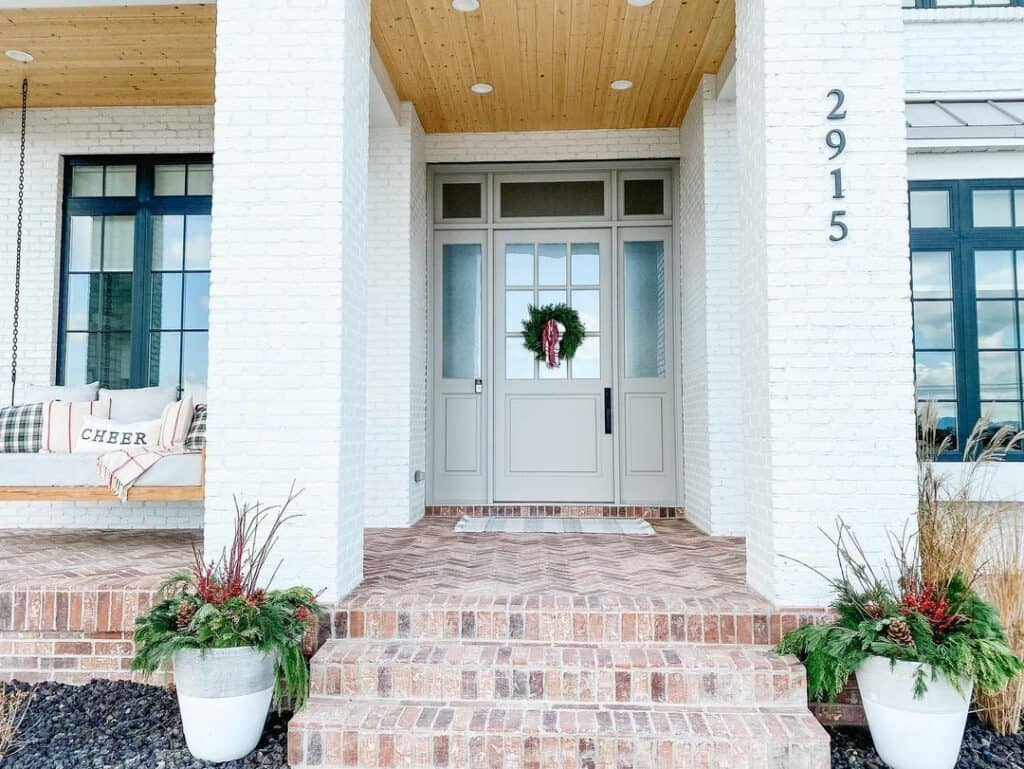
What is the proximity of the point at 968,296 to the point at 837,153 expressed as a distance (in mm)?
2931

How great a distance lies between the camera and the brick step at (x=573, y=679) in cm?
273

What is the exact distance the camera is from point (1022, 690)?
278 cm

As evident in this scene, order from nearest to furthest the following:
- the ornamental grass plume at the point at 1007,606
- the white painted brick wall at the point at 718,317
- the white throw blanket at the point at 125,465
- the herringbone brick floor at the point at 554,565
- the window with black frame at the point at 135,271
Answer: the ornamental grass plume at the point at 1007,606, the herringbone brick floor at the point at 554,565, the white throw blanket at the point at 125,465, the white painted brick wall at the point at 718,317, the window with black frame at the point at 135,271

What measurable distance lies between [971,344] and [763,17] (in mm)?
3344

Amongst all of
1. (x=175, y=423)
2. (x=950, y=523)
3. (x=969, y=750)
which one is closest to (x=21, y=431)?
(x=175, y=423)

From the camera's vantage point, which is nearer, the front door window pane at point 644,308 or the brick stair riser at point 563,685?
the brick stair riser at point 563,685

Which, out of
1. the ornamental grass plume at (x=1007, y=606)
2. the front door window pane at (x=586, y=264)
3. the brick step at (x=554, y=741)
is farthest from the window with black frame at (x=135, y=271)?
the ornamental grass plume at (x=1007, y=606)

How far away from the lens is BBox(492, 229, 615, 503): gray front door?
5828 millimetres

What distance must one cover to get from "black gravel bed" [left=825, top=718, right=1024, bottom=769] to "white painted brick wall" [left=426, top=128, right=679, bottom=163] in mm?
4292

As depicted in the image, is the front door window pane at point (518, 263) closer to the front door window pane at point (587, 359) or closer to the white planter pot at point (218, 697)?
the front door window pane at point (587, 359)

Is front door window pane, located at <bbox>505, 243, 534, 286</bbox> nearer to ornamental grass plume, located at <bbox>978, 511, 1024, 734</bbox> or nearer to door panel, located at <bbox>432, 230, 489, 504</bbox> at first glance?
door panel, located at <bbox>432, 230, 489, 504</bbox>

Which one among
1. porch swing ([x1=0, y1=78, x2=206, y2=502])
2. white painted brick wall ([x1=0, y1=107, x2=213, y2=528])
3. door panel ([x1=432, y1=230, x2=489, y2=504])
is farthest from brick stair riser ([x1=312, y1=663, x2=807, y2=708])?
white painted brick wall ([x1=0, y1=107, x2=213, y2=528])

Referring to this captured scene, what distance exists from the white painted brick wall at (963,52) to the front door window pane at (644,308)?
2148mm

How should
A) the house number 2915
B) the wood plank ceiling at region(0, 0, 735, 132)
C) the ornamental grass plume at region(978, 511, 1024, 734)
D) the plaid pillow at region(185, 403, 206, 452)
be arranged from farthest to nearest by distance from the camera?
the plaid pillow at region(185, 403, 206, 452), the wood plank ceiling at region(0, 0, 735, 132), the house number 2915, the ornamental grass plume at region(978, 511, 1024, 734)
